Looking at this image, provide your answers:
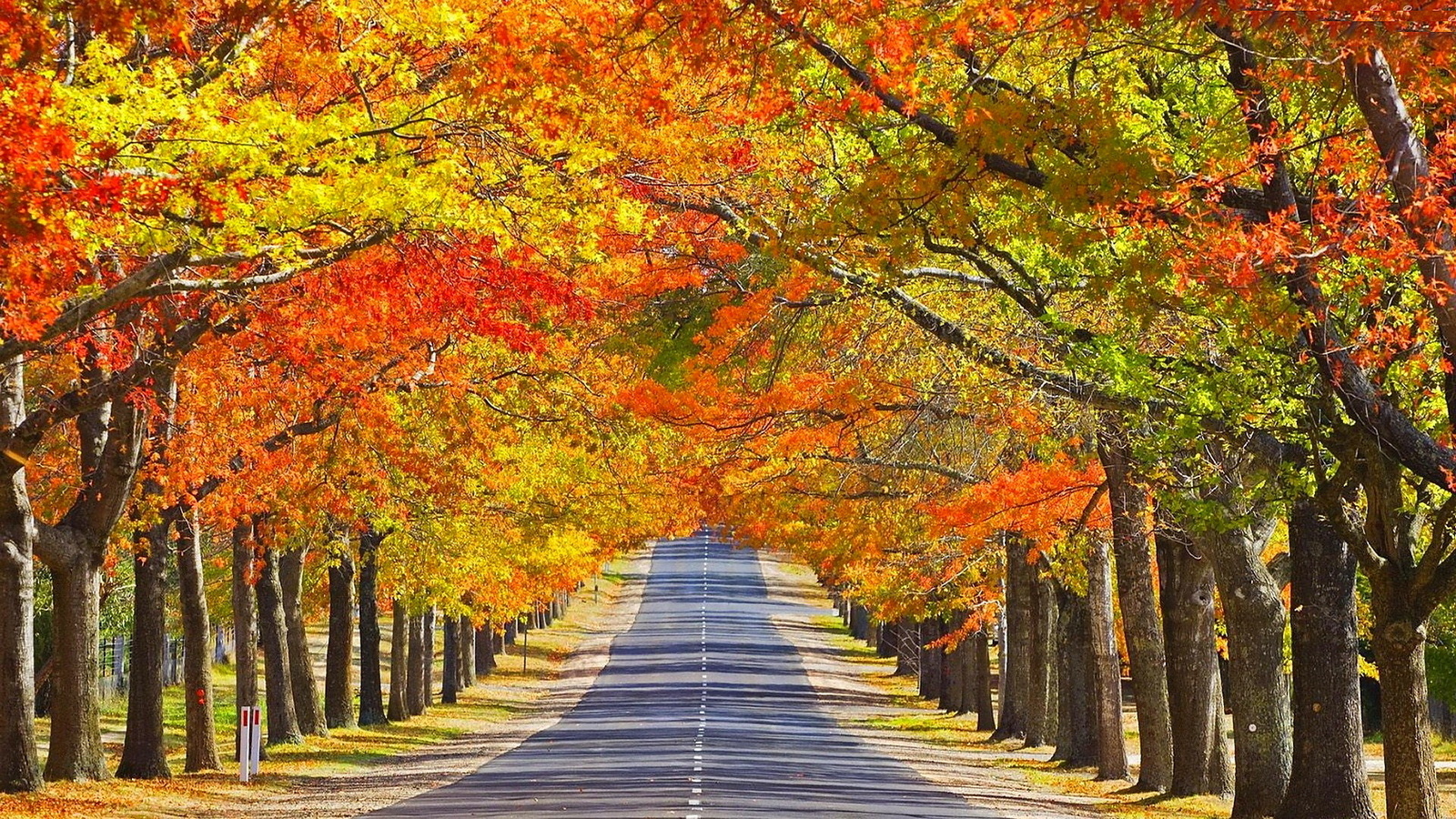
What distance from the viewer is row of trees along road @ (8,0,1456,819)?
1309 cm

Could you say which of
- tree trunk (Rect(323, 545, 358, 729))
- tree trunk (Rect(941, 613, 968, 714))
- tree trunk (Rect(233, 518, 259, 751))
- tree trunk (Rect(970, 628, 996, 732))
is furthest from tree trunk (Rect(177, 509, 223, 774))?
tree trunk (Rect(941, 613, 968, 714))

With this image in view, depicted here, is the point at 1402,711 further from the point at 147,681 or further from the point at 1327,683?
the point at 147,681

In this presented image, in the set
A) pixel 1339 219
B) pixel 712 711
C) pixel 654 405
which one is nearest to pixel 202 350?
pixel 654 405

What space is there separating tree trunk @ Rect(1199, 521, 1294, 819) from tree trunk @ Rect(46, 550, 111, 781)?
45.6 feet

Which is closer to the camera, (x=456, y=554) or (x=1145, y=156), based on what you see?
(x=1145, y=156)

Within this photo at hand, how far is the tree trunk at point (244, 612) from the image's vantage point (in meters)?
30.6

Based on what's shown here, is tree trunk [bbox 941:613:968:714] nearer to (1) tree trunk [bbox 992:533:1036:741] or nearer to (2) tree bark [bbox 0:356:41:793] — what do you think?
(1) tree trunk [bbox 992:533:1036:741]

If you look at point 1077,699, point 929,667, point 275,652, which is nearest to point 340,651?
point 275,652

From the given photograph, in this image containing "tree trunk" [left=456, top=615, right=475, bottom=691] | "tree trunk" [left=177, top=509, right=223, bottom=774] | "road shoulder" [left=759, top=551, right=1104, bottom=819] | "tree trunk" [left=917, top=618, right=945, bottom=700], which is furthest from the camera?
"tree trunk" [left=456, top=615, right=475, bottom=691]

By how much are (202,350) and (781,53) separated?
14.3 meters

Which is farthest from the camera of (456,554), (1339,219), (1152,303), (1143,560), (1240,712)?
(456,554)

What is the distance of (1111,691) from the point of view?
2905 centimetres

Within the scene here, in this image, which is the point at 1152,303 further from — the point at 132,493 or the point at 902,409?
the point at 132,493

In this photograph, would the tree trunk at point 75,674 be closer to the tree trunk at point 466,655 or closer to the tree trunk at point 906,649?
the tree trunk at point 466,655
